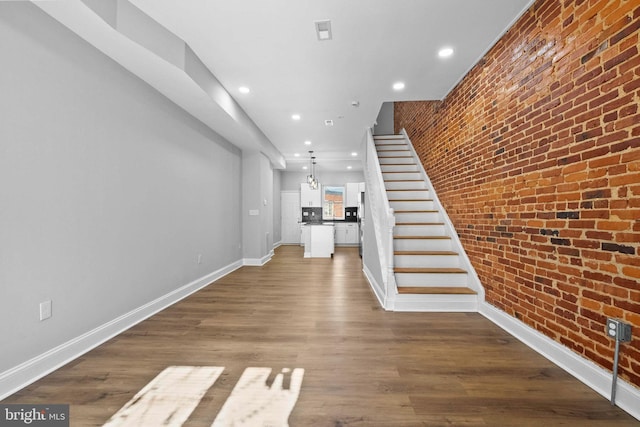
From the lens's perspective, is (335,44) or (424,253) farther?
(424,253)

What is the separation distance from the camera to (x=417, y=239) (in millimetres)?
3701

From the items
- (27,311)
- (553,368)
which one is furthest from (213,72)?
(553,368)

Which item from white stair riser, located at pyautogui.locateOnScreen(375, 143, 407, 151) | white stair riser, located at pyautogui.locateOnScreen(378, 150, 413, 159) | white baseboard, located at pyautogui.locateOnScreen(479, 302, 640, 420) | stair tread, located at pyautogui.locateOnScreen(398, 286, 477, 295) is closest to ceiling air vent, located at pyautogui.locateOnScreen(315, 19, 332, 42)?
stair tread, located at pyautogui.locateOnScreen(398, 286, 477, 295)

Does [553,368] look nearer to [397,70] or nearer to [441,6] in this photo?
[441,6]

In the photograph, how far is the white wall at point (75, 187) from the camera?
170 centimetres

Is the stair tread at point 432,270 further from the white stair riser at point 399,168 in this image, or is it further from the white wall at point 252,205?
the white wall at point 252,205

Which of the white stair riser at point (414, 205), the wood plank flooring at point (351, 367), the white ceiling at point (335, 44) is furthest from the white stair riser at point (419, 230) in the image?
the white ceiling at point (335, 44)

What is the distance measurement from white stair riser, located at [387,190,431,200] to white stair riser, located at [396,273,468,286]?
1.65m

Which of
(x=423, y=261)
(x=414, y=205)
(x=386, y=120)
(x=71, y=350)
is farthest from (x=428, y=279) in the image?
(x=386, y=120)

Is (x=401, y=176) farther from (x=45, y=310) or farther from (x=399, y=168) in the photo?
(x=45, y=310)

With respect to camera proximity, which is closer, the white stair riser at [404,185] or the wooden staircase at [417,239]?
the wooden staircase at [417,239]

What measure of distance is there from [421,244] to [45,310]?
3841 mm

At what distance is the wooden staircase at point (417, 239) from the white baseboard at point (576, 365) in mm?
663

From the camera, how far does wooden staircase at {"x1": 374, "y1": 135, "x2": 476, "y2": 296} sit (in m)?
3.24
